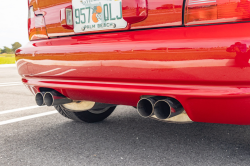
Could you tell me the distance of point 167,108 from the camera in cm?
173

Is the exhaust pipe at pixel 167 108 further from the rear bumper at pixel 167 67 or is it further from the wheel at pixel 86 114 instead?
the wheel at pixel 86 114

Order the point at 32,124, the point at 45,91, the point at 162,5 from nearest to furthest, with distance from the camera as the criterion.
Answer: the point at 162,5
the point at 45,91
the point at 32,124

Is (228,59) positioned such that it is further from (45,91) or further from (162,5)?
(45,91)

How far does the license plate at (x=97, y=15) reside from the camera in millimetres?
1783

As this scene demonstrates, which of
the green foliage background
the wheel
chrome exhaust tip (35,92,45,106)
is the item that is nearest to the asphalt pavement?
the wheel

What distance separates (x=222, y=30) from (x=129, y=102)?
2.41 feet

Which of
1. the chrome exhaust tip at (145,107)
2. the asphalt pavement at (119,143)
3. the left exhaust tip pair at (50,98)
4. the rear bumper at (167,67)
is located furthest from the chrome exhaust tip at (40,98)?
the chrome exhaust tip at (145,107)

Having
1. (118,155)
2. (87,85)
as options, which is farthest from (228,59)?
(118,155)

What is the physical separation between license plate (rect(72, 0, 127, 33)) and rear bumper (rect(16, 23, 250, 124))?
64mm

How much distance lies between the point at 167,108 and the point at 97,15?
2.50ft

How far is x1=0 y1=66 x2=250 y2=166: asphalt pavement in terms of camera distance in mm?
2023

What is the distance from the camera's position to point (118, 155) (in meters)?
2.12

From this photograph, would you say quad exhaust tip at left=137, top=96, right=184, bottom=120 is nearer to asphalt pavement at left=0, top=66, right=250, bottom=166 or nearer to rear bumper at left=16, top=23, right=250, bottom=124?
rear bumper at left=16, top=23, right=250, bottom=124

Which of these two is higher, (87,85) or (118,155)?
(87,85)
